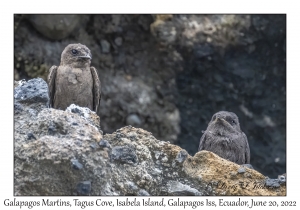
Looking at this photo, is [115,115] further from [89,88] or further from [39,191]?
[39,191]

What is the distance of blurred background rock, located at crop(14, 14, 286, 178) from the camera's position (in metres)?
16.2

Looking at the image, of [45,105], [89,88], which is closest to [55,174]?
[45,105]

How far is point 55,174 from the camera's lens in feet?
26.6

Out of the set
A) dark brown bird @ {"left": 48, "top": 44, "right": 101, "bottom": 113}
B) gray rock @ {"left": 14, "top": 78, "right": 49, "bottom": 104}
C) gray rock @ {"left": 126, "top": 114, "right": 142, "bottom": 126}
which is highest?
dark brown bird @ {"left": 48, "top": 44, "right": 101, "bottom": 113}

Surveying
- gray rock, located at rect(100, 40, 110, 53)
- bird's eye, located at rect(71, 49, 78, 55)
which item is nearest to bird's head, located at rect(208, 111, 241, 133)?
bird's eye, located at rect(71, 49, 78, 55)

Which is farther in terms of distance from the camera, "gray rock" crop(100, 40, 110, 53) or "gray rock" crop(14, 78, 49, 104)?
"gray rock" crop(100, 40, 110, 53)

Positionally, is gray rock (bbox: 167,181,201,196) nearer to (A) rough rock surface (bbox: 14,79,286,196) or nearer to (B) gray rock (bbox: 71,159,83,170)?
(A) rough rock surface (bbox: 14,79,286,196)

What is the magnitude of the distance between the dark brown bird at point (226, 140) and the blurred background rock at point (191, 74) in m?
4.71

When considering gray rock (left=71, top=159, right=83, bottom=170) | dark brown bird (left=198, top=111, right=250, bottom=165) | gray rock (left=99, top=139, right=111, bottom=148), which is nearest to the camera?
gray rock (left=71, top=159, right=83, bottom=170)

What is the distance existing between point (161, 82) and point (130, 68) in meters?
0.67

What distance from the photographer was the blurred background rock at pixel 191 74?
1619 cm

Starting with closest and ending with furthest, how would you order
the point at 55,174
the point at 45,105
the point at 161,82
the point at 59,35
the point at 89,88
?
the point at 55,174, the point at 45,105, the point at 89,88, the point at 59,35, the point at 161,82

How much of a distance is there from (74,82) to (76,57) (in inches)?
14.4

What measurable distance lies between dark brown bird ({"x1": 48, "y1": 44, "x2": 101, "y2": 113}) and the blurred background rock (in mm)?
4545
